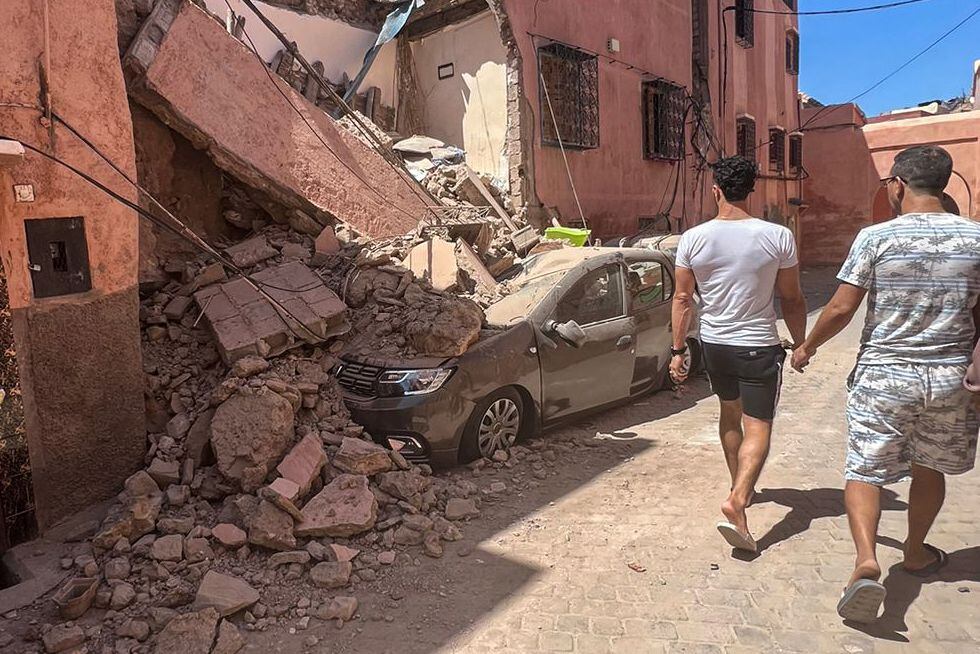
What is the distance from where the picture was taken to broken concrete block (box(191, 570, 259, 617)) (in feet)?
10.5

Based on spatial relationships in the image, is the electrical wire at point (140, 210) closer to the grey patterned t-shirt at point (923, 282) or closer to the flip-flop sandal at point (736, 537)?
the flip-flop sandal at point (736, 537)

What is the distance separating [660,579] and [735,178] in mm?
2079

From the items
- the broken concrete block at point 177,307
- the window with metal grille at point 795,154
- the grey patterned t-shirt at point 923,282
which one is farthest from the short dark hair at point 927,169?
the window with metal grille at point 795,154

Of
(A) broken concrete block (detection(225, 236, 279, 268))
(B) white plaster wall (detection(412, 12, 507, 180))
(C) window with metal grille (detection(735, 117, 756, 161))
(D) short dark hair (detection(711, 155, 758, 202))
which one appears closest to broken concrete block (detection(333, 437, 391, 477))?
(A) broken concrete block (detection(225, 236, 279, 268))

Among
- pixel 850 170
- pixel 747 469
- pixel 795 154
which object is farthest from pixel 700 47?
pixel 747 469

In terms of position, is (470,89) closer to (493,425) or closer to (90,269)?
(493,425)

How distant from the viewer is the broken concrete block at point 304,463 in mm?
3957

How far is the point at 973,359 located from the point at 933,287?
326 millimetres

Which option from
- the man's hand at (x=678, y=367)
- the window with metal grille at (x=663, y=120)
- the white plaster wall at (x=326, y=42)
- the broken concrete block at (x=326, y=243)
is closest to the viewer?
the man's hand at (x=678, y=367)

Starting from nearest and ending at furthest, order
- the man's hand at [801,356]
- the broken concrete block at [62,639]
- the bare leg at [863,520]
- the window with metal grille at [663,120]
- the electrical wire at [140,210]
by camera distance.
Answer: the bare leg at [863,520]
the broken concrete block at [62,639]
the man's hand at [801,356]
the electrical wire at [140,210]
the window with metal grille at [663,120]

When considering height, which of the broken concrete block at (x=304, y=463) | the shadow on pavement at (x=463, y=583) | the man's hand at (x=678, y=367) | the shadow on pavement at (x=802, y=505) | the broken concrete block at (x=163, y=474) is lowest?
the shadow on pavement at (x=463, y=583)

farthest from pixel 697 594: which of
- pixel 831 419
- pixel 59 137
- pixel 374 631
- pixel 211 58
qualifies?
pixel 211 58

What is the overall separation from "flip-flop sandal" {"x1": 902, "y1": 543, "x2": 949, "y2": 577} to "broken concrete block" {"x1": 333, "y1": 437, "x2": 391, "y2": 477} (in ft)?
9.48

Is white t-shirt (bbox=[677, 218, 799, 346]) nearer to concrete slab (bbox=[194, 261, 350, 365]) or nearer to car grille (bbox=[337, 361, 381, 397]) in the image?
car grille (bbox=[337, 361, 381, 397])
